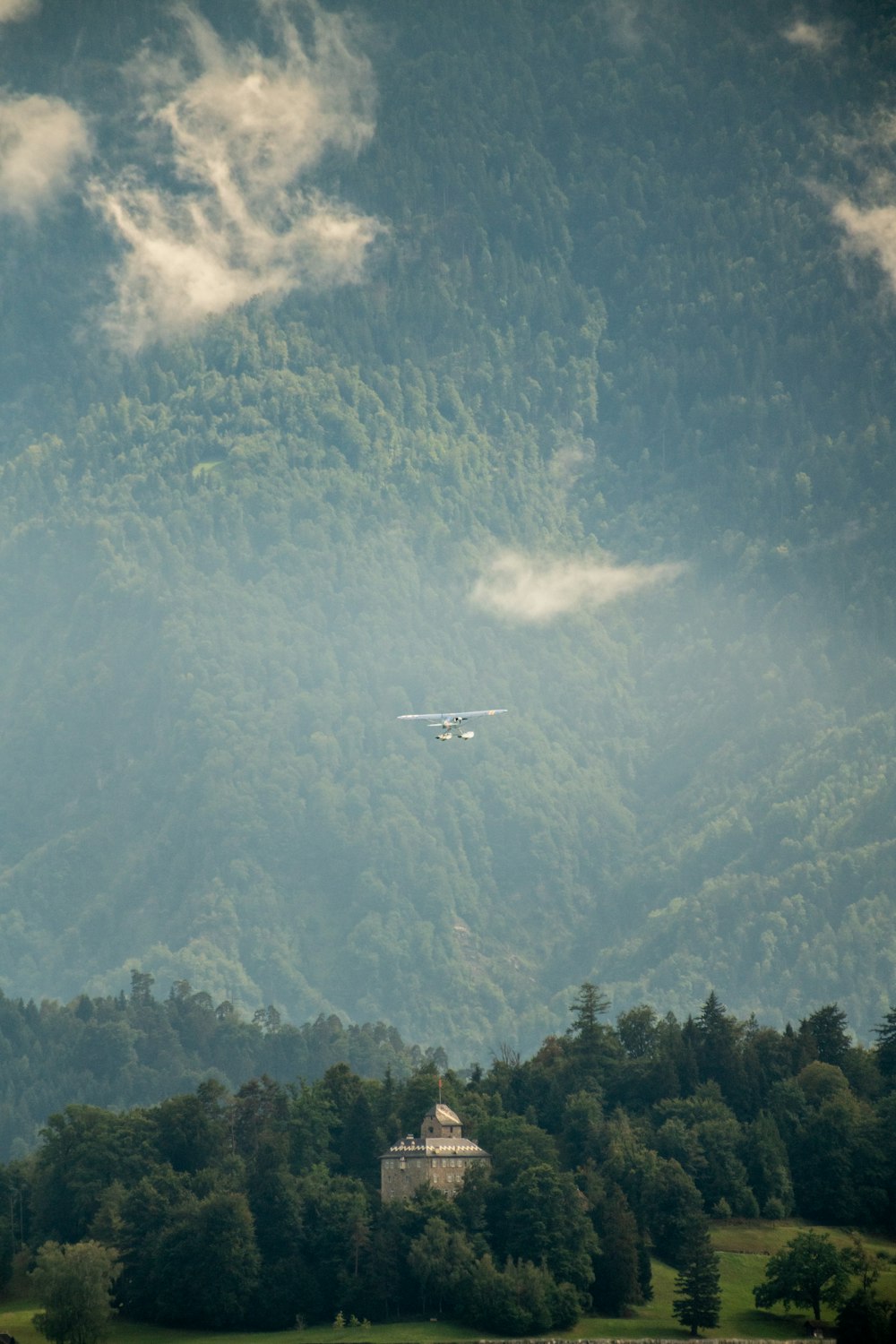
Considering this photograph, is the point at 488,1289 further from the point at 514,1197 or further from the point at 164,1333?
the point at 164,1333

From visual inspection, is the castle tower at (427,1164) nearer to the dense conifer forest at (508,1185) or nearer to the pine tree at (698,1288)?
the dense conifer forest at (508,1185)

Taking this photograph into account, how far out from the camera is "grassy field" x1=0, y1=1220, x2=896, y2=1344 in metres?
144

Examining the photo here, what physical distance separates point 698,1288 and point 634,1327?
4.88 meters

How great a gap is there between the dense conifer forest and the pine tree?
0.17 metres

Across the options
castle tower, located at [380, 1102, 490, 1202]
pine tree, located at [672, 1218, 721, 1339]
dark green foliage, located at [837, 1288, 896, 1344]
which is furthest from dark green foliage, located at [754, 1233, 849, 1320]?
castle tower, located at [380, 1102, 490, 1202]

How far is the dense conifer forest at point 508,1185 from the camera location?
150125mm

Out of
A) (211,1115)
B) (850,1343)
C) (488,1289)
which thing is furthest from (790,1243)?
→ (211,1115)

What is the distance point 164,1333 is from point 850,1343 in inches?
1761

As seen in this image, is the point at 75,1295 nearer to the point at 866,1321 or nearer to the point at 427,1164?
the point at 427,1164

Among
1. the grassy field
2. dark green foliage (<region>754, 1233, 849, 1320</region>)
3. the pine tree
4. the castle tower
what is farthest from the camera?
the castle tower

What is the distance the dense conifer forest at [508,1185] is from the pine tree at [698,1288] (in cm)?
17

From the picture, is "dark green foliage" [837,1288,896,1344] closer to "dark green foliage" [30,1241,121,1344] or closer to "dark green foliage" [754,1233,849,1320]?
"dark green foliage" [754,1233,849,1320]

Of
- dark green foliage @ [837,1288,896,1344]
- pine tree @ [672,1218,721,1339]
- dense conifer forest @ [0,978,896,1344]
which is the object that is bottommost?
dark green foliage @ [837,1288,896,1344]

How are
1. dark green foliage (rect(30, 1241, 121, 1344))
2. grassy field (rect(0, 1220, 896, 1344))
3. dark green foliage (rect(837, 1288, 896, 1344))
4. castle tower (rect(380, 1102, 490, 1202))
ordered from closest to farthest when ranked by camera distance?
dark green foliage (rect(837, 1288, 896, 1344)) < grassy field (rect(0, 1220, 896, 1344)) < dark green foliage (rect(30, 1241, 121, 1344)) < castle tower (rect(380, 1102, 490, 1202))
